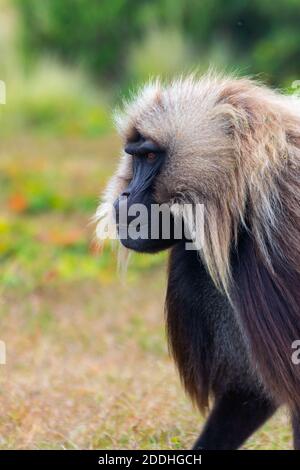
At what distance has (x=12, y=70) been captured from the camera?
15242 millimetres

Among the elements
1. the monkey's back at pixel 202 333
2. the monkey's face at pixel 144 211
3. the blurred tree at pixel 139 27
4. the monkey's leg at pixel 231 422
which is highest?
the blurred tree at pixel 139 27

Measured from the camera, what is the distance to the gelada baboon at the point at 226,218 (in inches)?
129

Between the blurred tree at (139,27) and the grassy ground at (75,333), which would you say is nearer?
the grassy ground at (75,333)

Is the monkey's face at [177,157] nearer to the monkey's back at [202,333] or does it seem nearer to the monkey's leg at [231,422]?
the monkey's back at [202,333]

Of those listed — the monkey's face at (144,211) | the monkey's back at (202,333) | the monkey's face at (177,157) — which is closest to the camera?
the monkey's face at (177,157)

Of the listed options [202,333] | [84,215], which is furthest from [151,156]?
[84,215]

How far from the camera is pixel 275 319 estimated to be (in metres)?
3.26

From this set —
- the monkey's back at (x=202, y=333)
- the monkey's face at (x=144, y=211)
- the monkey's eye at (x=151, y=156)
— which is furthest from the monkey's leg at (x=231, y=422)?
the monkey's eye at (x=151, y=156)

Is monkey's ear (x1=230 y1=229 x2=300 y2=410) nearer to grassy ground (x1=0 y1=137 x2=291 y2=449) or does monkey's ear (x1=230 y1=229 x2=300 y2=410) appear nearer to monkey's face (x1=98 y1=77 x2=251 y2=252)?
monkey's face (x1=98 y1=77 x2=251 y2=252)

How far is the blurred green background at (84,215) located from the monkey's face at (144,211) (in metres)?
1.05

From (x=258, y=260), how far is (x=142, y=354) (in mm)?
3153

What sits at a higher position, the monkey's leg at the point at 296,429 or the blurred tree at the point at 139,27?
the blurred tree at the point at 139,27

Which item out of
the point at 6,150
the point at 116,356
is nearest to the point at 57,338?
the point at 116,356

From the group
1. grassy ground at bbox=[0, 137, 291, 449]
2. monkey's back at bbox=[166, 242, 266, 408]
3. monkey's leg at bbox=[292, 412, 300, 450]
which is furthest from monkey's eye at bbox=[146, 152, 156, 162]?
grassy ground at bbox=[0, 137, 291, 449]
